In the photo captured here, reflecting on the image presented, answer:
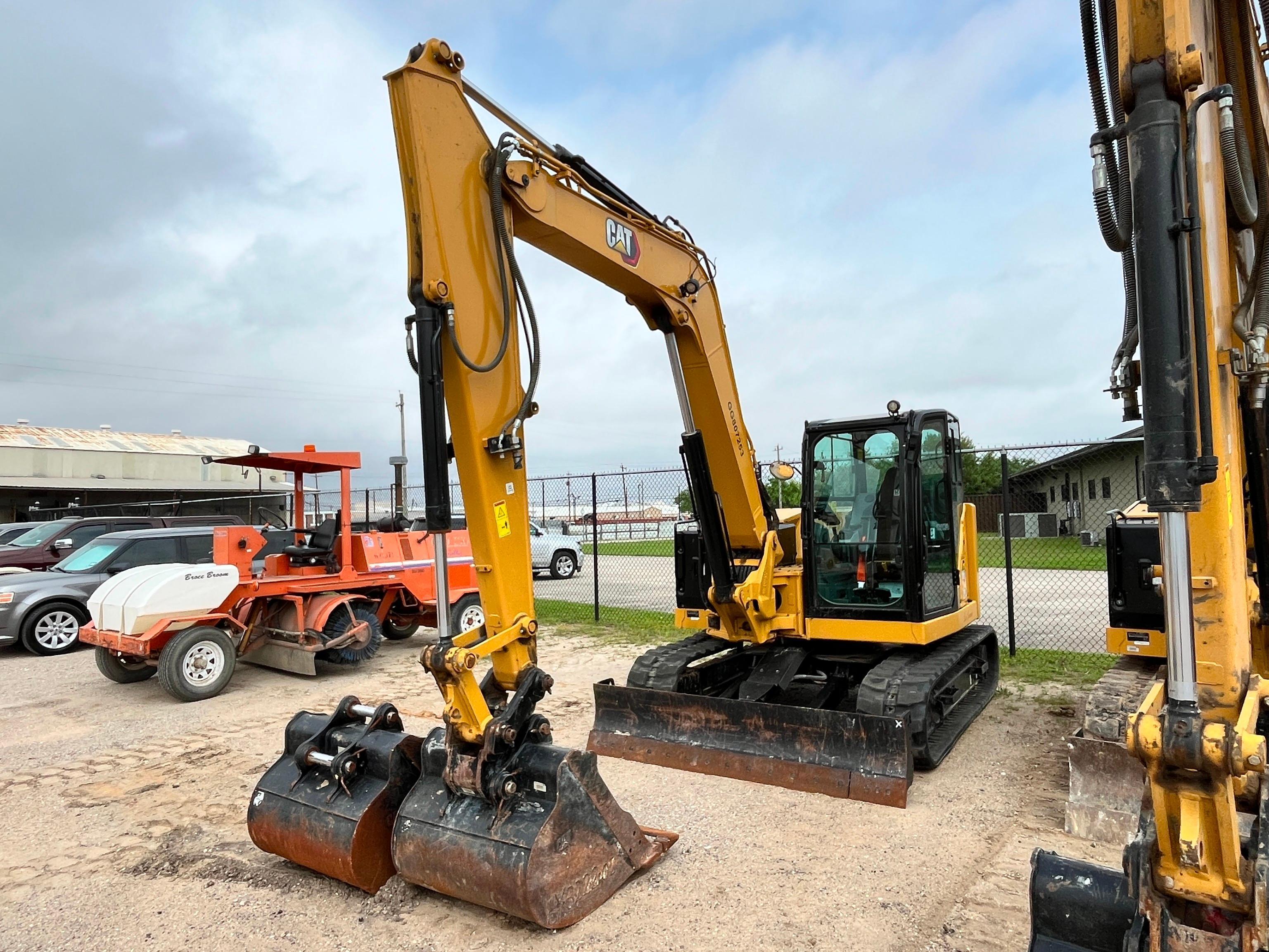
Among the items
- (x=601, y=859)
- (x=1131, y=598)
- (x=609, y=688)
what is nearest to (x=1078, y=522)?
(x=1131, y=598)

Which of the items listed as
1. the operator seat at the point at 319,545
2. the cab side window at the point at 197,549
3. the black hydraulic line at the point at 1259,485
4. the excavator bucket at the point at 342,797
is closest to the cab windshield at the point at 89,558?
the cab side window at the point at 197,549

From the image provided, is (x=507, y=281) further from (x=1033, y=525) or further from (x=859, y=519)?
(x=1033, y=525)

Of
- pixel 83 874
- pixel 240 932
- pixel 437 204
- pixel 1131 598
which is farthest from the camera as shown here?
pixel 1131 598

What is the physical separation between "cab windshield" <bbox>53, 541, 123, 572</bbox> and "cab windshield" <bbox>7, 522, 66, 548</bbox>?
193 centimetres

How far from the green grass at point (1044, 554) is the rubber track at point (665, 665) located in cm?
1321

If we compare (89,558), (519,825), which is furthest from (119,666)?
(519,825)

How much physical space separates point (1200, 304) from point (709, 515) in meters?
4.12

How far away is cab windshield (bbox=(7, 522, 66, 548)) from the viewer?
533 inches

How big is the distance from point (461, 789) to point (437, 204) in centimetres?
270

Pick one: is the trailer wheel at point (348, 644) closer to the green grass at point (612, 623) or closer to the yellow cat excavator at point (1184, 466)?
the green grass at point (612, 623)

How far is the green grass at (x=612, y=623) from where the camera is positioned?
11109mm

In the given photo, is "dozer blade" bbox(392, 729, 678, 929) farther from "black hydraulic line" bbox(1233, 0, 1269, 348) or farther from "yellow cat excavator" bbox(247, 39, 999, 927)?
"black hydraulic line" bbox(1233, 0, 1269, 348)

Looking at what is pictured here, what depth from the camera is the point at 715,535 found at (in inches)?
245

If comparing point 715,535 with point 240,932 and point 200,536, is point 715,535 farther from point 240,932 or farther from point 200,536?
point 200,536
